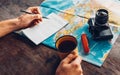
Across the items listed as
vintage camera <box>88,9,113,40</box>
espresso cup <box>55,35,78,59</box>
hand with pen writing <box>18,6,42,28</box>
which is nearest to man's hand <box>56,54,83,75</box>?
→ espresso cup <box>55,35,78,59</box>

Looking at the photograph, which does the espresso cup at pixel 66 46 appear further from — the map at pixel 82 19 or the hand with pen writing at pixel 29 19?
the hand with pen writing at pixel 29 19

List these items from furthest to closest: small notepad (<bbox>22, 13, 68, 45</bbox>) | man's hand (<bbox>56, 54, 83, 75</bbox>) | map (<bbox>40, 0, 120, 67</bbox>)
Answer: small notepad (<bbox>22, 13, 68, 45</bbox>), map (<bbox>40, 0, 120, 67</bbox>), man's hand (<bbox>56, 54, 83, 75</bbox>)

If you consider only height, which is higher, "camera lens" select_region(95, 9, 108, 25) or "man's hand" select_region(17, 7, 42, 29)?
"camera lens" select_region(95, 9, 108, 25)

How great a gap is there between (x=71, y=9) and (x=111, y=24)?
0.79 ft

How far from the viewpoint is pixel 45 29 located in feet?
3.74

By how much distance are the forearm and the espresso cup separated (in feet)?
1.01

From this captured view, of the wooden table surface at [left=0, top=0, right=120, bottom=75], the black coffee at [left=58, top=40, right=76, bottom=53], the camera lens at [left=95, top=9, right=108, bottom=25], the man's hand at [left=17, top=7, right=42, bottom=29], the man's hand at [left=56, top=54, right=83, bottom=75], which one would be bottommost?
the wooden table surface at [left=0, top=0, right=120, bottom=75]

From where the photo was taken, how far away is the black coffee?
93cm

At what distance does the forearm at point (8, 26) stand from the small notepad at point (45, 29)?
6 centimetres

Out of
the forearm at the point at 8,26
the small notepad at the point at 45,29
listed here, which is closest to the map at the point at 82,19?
the small notepad at the point at 45,29

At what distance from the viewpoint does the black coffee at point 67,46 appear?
926 millimetres

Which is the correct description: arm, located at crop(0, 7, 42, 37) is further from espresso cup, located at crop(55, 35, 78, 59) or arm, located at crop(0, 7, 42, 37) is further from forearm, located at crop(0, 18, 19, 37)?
espresso cup, located at crop(55, 35, 78, 59)

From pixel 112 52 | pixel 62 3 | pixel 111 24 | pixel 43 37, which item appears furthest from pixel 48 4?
pixel 112 52

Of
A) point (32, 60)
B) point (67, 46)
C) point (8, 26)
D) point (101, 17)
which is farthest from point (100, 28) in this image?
point (8, 26)
